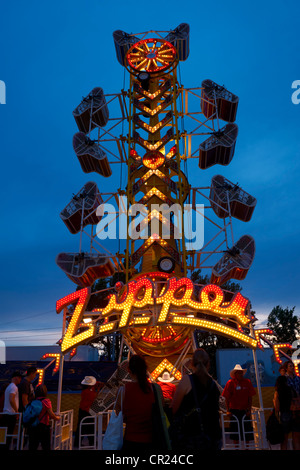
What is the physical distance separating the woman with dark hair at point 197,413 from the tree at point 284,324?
166ft

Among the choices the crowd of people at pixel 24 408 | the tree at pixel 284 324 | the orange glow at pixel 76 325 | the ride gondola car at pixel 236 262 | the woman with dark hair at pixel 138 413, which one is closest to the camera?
the woman with dark hair at pixel 138 413

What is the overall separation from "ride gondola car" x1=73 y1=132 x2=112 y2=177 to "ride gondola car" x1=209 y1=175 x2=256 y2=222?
723cm

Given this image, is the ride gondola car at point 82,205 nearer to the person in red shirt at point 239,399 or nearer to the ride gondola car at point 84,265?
the ride gondola car at point 84,265

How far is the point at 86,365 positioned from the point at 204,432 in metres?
19.8

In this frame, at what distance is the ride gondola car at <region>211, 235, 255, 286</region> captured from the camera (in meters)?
18.3

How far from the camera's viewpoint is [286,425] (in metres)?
7.11

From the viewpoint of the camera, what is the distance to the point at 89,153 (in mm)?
23094

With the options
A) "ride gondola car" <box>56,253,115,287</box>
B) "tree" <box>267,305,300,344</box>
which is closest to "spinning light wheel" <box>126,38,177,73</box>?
"ride gondola car" <box>56,253,115,287</box>

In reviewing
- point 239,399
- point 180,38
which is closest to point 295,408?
point 239,399

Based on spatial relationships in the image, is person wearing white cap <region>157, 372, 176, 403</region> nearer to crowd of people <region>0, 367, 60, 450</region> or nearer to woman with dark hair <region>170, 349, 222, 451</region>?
crowd of people <region>0, 367, 60, 450</region>

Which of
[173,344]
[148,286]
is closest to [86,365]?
[173,344]

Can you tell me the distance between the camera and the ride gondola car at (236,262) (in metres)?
18.3

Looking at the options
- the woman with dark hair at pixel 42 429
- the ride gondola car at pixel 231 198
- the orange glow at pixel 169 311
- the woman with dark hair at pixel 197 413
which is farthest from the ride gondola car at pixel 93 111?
the woman with dark hair at pixel 197 413
